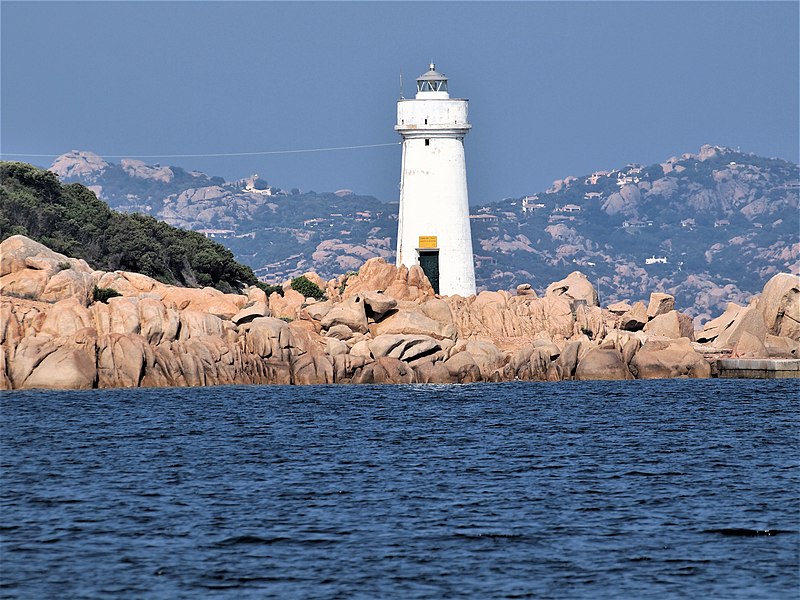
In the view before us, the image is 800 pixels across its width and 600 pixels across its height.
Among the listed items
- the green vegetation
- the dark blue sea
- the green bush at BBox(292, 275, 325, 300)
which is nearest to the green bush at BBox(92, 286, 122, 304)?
the dark blue sea

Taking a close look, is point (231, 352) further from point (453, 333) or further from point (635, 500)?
point (635, 500)

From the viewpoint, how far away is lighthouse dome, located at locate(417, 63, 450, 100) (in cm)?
5850

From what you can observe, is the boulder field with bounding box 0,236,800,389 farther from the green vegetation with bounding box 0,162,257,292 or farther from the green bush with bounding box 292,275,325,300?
the green vegetation with bounding box 0,162,257,292

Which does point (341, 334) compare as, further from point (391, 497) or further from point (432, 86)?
point (391, 497)

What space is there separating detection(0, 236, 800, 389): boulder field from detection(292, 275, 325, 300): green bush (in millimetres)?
2386

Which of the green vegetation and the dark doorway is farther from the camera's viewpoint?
the green vegetation

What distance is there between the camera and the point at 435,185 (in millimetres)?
58125

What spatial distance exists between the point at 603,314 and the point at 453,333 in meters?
9.37

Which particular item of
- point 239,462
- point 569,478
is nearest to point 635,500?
point 569,478

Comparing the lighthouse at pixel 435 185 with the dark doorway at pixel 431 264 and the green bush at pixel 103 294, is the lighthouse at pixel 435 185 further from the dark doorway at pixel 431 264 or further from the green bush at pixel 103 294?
the green bush at pixel 103 294

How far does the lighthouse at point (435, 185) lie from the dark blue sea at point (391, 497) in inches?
513

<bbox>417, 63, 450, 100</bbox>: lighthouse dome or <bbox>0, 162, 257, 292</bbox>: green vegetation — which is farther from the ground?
<bbox>417, 63, 450, 100</bbox>: lighthouse dome

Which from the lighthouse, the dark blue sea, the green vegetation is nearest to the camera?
the dark blue sea

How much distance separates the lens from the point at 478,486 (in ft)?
96.6
